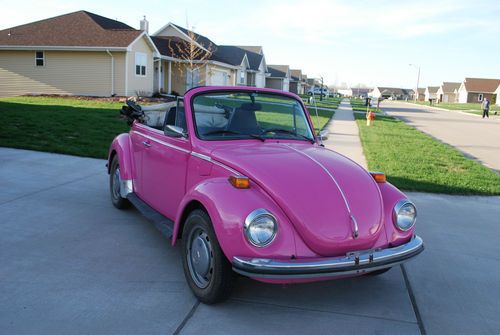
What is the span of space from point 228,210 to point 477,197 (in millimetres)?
6117

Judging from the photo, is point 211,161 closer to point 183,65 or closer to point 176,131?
point 176,131

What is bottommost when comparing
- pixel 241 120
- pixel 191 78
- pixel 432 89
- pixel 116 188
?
pixel 116 188

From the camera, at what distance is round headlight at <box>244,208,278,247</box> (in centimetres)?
322

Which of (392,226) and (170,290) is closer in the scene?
(392,226)

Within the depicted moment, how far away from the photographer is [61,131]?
1227 centimetres

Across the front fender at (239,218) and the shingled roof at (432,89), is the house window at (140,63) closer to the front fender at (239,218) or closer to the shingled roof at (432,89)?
the front fender at (239,218)

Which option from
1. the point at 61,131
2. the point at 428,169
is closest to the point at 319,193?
the point at 428,169

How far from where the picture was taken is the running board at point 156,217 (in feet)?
14.2

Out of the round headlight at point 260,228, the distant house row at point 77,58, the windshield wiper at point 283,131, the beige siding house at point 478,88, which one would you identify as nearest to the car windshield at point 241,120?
the windshield wiper at point 283,131

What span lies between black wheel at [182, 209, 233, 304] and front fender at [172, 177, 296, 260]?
5.3 inches

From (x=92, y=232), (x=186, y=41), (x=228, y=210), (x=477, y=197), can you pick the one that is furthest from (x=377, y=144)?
(x=186, y=41)

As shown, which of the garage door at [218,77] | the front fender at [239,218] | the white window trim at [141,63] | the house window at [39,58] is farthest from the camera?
the garage door at [218,77]

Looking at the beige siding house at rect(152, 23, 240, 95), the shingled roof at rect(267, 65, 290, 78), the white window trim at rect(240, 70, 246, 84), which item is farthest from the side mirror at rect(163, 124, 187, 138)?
the shingled roof at rect(267, 65, 290, 78)

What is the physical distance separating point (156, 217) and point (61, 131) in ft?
28.4
